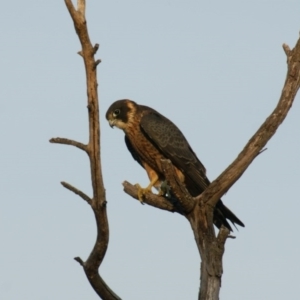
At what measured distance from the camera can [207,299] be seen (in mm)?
6070

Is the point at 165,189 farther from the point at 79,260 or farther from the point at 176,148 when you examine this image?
the point at 176,148

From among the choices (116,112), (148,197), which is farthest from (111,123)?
(148,197)

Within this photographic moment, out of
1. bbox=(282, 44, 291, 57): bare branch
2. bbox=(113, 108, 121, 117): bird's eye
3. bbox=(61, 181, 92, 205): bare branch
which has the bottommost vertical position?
bbox=(61, 181, 92, 205): bare branch

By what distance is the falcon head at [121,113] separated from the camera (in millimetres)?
8484

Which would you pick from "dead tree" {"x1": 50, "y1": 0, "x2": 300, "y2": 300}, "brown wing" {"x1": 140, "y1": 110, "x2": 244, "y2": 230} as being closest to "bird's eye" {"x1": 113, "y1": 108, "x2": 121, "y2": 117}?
"brown wing" {"x1": 140, "y1": 110, "x2": 244, "y2": 230}

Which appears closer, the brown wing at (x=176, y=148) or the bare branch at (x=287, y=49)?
the bare branch at (x=287, y=49)

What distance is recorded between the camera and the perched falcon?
8.11m

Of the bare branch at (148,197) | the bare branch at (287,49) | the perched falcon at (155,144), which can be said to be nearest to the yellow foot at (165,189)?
the bare branch at (148,197)

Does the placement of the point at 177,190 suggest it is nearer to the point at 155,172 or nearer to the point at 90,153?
the point at 90,153

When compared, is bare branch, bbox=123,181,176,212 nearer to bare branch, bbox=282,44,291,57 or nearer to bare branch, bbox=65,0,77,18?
bare branch, bbox=282,44,291,57

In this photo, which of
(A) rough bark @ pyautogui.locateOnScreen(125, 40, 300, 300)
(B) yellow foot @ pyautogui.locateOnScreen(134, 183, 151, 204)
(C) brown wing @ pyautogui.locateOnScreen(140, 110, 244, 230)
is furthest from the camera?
(C) brown wing @ pyautogui.locateOnScreen(140, 110, 244, 230)

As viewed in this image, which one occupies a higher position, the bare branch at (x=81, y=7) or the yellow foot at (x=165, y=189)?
the bare branch at (x=81, y=7)

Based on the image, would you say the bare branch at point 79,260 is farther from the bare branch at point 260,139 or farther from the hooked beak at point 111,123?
the hooked beak at point 111,123

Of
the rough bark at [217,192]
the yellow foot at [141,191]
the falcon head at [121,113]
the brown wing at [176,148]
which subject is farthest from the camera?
the falcon head at [121,113]
